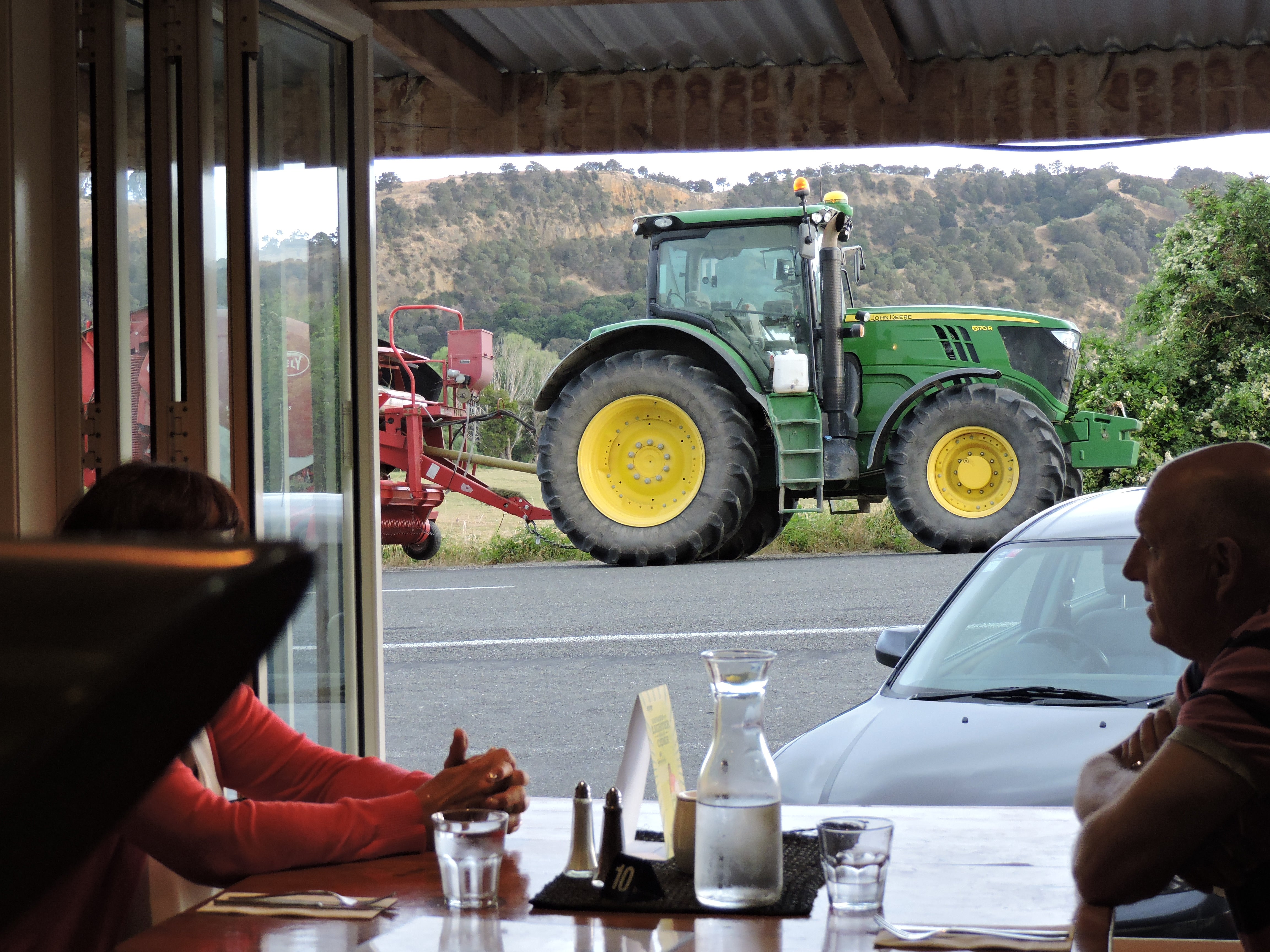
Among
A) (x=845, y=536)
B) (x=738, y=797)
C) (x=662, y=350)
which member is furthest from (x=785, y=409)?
(x=738, y=797)

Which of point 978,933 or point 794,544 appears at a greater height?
point 978,933

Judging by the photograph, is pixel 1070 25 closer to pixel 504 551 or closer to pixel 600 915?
pixel 600 915

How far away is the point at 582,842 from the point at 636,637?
6782mm

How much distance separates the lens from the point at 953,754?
2.94 metres

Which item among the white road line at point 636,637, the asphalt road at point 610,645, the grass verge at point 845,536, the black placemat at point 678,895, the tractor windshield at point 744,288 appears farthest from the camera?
the grass verge at point 845,536

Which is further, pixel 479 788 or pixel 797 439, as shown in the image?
pixel 797 439

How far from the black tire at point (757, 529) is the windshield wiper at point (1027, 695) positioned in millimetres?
7669

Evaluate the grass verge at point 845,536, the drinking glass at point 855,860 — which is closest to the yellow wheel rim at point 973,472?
the grass verge at point 845,536

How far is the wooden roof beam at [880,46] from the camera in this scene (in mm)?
3293

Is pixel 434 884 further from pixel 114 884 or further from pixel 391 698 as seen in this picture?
pixel 391 698

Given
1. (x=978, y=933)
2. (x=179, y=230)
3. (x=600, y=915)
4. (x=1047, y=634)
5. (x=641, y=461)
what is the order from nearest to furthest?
(x=978, y=933)
(x=600, y=915)
(x=179, y=230)
(x=1047, y=634)
(x=641, y=461)

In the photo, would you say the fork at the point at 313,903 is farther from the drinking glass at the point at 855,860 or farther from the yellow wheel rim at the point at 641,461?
the yellow wheel rim at the point at 641,461

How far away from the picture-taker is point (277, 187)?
299 centimetres

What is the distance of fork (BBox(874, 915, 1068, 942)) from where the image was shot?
1.35 meters
